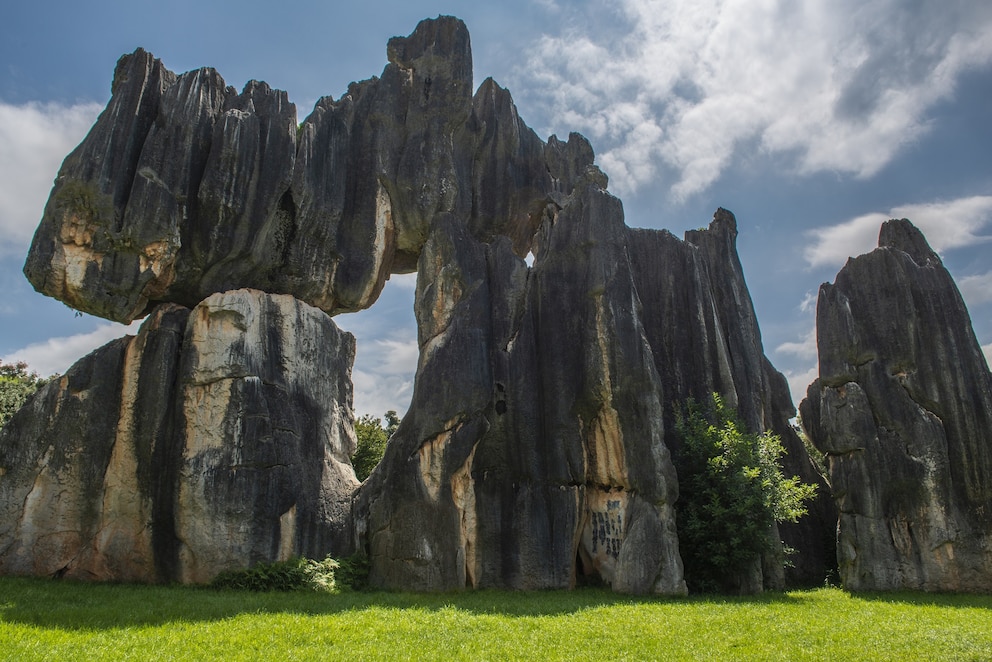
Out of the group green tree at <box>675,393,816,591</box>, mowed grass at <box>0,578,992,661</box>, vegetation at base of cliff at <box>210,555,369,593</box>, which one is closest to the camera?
mowed grass at <box>0,578,992,661</box>

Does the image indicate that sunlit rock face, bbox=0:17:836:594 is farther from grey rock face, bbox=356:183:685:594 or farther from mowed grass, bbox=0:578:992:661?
mowed grass, bbox=0:578:992:661

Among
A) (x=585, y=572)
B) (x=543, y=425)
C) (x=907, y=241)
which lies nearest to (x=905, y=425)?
(x=907, y=241)

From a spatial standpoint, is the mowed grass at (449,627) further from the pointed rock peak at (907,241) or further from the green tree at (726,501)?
the pointed rock peak at (907,241)

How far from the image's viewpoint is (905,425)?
74.3 feet

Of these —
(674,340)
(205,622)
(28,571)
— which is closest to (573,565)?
(674,340)

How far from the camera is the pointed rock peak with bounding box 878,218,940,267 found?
26094 mm

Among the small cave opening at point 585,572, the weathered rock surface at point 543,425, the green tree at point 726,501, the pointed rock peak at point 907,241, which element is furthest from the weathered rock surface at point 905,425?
the small cave opening at point 585,572

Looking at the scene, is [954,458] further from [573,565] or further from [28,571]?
[28,571]

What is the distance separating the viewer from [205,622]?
502 inches

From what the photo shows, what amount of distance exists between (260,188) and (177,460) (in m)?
Result: 9.20

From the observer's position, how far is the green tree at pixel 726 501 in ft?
67.2

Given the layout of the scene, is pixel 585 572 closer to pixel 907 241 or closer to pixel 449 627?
pixel 449 627

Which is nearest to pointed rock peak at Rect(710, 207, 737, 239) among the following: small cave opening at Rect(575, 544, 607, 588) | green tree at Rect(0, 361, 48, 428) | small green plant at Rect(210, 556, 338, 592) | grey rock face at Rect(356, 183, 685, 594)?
grey rock face at Rect(356, 183, 685, 594)

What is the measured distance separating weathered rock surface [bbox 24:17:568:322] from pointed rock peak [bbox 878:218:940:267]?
15386 millimetres
